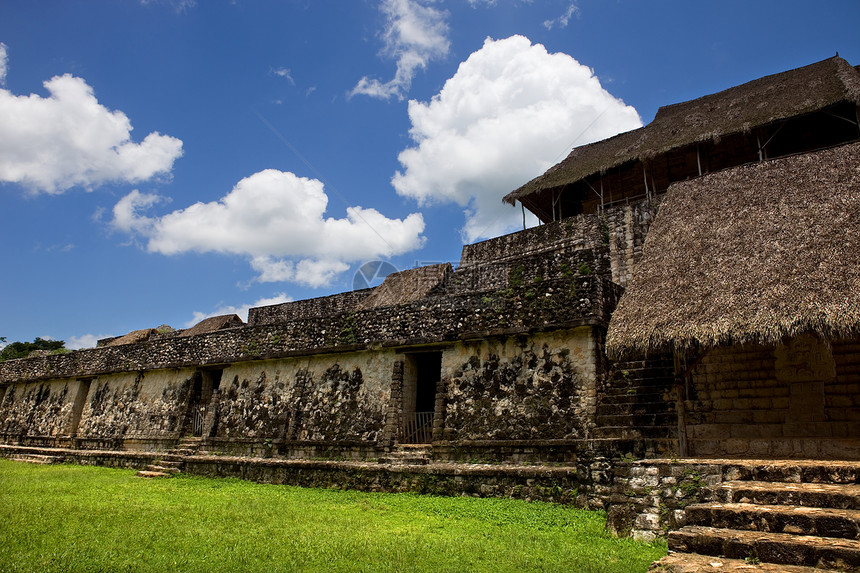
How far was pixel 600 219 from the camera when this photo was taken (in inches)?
538

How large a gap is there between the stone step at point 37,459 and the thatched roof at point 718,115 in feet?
48.0

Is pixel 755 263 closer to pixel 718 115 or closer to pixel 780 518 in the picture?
pixel 780 518

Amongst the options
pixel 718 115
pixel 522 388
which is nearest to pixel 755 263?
pixel 522 388

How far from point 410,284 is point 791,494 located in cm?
1316

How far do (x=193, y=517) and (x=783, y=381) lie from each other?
8.32 m

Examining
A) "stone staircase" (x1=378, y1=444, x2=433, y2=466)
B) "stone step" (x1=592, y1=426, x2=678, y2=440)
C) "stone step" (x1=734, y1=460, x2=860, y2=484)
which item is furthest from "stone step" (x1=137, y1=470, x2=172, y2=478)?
"stone step" (x1=734, y1=460, x2=860, y2=484)

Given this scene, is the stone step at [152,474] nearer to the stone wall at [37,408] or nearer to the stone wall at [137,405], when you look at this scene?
the stone wall at [137,405]

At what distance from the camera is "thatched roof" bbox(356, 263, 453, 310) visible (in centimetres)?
1705

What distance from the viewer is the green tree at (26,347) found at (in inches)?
1185

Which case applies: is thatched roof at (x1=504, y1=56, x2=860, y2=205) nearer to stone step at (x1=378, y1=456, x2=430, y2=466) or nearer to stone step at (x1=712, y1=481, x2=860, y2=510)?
stone step at (x1=378, y1=456, x2=430, y2=466)

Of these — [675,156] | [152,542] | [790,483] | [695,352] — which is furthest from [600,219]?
[152,542]

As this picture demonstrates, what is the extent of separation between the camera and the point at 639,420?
7.53 meters

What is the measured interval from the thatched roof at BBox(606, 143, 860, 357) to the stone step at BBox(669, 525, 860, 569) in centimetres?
239

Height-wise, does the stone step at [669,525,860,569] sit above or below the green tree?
below
